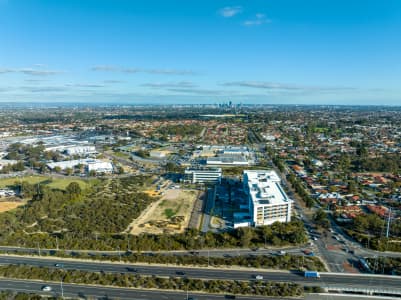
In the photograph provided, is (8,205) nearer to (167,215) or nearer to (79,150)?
(167,215)

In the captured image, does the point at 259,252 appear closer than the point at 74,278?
No

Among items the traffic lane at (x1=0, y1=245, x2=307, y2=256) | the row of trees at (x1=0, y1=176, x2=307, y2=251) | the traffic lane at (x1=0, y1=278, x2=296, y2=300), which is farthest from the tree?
the traffic lane at (x1=0, y1=278, x2=296, y2=300)

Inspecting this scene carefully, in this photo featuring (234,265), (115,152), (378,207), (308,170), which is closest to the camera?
(234,265)

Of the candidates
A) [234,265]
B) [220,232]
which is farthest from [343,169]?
[234,265]

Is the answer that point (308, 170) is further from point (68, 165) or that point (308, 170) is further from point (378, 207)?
point (68, 165)

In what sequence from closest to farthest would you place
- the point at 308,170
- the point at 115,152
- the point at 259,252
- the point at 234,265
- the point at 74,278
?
the point at 74,278
the point at 234,265
the point at 259,252
the point at 308,170
the point at 115,152

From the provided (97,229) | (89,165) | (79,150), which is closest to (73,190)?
(97,229)

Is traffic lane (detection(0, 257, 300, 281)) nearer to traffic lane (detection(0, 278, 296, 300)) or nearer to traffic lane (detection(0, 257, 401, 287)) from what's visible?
traffic lane (detection(0, 257, 401, 287))
